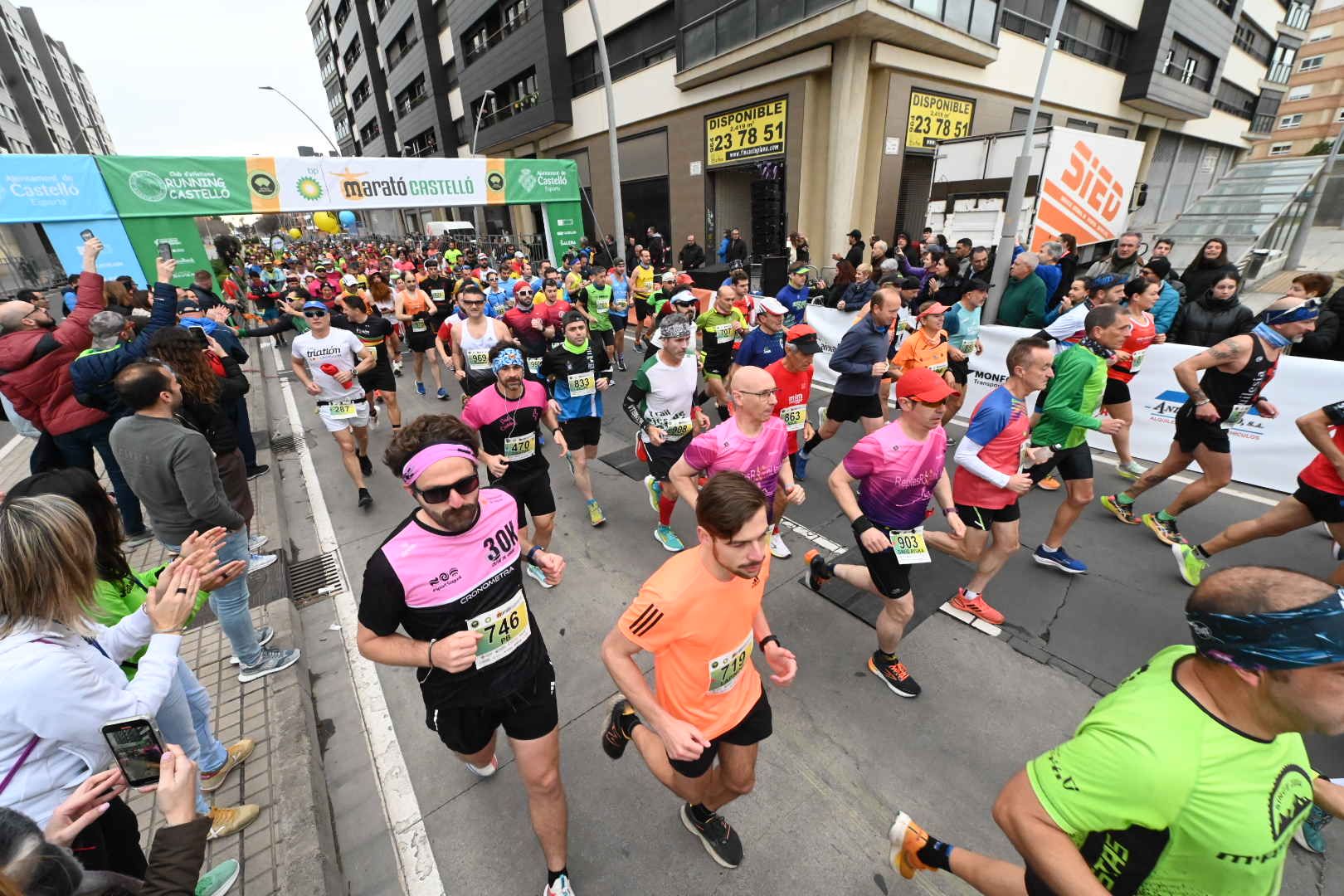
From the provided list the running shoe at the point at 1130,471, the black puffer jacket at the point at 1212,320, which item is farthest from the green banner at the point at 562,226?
the running shoe at the point at 1130,471

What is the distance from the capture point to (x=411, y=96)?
43438 millimetres

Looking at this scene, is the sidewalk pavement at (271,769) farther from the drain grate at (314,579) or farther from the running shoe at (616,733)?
the running shoe at (616,733)

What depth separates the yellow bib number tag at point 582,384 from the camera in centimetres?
529

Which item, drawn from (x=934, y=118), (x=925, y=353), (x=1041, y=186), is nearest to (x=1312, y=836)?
(x=925, y=353)

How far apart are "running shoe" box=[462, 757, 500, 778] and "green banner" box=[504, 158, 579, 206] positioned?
62.5ft

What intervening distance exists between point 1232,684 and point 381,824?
3.65 meters

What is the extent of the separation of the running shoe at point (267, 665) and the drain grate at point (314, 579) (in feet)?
3.16

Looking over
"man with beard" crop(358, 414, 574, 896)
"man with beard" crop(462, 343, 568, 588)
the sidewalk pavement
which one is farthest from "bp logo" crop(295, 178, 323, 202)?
"man with beard" crop(358, 414, 574, 896)

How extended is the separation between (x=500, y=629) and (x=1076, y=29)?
28047 mm

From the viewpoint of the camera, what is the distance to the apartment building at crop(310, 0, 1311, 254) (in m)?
14.7

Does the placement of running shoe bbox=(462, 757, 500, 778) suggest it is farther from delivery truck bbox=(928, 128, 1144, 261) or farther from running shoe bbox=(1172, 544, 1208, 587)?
delivery truck bbox=(928, 128, 1144, 261)

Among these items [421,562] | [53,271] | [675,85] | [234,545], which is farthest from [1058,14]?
[53,271]

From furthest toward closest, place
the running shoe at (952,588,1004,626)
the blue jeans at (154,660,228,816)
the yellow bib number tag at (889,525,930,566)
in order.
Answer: the running shoe at (952,588,1004,626) → the yellow bib number tag at (889,525,930,566) → the blue jeans at (154,660,228,816)

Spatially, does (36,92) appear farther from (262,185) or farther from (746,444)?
(746,444)
